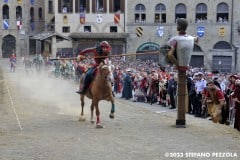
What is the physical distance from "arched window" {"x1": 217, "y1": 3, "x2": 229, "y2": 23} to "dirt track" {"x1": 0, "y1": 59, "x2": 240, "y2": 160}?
3660 centimetres

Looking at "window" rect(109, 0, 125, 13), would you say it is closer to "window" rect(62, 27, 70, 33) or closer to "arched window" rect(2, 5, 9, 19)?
"window" rect(62, 27, 70, 33)

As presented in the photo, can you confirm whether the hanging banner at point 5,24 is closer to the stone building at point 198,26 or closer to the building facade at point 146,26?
the building facade at point 146,26

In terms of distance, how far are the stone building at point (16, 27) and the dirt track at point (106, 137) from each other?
161ft

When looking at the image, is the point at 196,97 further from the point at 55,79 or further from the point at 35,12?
the point at 35,12

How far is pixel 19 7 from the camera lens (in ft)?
232

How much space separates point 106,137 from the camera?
47.6ft

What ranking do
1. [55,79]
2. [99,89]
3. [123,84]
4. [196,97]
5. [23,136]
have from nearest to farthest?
[23,136], [99,89], [196,97], [123,84], [55,79]

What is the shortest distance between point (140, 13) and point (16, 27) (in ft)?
63.3

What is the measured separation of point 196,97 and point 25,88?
11.9m

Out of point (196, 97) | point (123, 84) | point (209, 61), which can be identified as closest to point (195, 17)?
point (209, 61)

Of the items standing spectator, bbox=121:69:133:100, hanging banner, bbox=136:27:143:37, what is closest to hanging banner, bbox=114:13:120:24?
hanging banner, bbox=136:27:143:37

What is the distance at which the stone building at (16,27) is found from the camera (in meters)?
Result: 69.3

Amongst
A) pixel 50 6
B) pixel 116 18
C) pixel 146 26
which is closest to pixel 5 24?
pixel 50 6

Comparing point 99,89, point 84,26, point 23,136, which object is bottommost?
point 23,136
